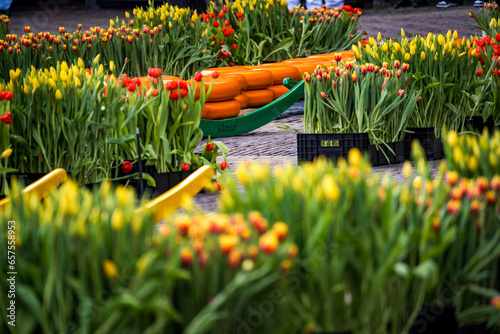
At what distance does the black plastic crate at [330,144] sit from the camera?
5641mm

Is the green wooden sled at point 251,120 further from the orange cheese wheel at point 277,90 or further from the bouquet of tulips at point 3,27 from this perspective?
the bouquet of tulips at point 3,27

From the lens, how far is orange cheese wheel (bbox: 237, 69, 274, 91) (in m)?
7.96

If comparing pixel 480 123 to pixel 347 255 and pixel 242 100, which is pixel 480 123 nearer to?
pixel 242 100

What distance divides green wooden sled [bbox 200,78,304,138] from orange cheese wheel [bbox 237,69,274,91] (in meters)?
0.56

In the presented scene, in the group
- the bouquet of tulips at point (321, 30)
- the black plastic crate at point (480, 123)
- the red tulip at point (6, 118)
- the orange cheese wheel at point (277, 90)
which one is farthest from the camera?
the bouquet of tulips at point (321, 30)

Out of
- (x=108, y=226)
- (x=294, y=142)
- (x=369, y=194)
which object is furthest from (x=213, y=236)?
(x=294, y=142)

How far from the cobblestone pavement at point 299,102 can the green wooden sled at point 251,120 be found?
0.26 feet

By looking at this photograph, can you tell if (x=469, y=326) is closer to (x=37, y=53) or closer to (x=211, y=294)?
(x=211, y=294)

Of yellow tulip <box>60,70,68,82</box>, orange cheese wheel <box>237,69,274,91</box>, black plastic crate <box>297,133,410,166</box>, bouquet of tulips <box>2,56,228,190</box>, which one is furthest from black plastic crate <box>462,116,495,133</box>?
yellow tulip <box>60,70,68,82</box>

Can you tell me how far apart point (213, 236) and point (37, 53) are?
6018mm

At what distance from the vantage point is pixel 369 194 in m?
2.18

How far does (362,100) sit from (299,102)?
355cm

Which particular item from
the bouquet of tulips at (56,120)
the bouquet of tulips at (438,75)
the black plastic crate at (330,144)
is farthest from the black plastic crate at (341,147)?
the bouquet of tulips at (56,120)

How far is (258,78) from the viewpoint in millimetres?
8008
